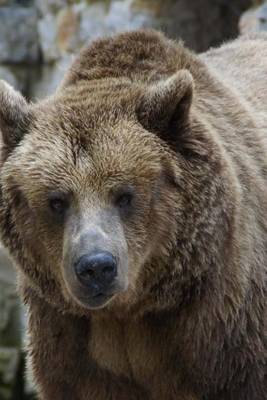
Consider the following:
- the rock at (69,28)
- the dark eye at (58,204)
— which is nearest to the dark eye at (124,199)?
the dark eye at (58,204)

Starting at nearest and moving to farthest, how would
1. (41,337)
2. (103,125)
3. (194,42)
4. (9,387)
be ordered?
(103,125) → (41,337) → (9,387) → (194,42)

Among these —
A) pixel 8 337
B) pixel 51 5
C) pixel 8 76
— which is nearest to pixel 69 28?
pixel 51 5

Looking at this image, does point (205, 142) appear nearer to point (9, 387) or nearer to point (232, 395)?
point (232, 395)

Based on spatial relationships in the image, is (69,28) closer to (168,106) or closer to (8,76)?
(8,76)

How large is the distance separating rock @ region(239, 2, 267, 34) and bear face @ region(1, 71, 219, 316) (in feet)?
15.0

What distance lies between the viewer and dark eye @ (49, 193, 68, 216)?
5009 millimetres

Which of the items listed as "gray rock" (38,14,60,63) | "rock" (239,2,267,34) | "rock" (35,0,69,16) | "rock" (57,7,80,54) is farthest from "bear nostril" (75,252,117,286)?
"gray rock" (38,14,60,63)

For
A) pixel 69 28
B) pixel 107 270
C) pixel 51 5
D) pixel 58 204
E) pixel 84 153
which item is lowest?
pixel 107 270

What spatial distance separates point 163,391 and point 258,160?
51.5 inches

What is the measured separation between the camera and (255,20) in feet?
32.1

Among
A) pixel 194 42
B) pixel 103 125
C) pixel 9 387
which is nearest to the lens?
pixel 103 125

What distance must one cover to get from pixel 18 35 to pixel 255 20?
12.0 feet

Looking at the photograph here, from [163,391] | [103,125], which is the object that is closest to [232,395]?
[163,391]

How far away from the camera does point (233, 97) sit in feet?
19.1
